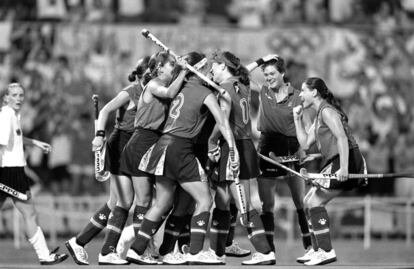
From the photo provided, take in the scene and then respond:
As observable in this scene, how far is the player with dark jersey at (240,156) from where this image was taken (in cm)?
1347

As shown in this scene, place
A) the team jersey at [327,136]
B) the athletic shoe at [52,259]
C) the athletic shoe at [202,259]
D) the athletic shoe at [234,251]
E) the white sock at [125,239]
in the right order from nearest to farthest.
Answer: the athletic shoe at [202,259], the team jersey at [327,136], the athletic shoe at [52,259], the white sock at [125,239], the athletic shoe at [234,251]

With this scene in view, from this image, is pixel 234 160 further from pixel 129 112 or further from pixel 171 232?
pixel 129 112

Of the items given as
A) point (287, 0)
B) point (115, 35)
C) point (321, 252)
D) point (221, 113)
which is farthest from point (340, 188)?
point (287, 0)

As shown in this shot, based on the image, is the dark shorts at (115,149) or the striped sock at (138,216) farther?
the dark shorts at (115,149)

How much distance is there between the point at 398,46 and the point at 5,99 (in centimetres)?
1284

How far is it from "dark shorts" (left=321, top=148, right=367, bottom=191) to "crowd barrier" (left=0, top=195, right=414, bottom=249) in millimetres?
8197

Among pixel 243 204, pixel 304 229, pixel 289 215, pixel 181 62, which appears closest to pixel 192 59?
pixel 181 62

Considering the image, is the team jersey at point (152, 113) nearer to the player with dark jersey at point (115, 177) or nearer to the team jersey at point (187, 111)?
the team jersey at point (187, 111)

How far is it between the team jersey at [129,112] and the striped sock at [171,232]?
1273 millimetres

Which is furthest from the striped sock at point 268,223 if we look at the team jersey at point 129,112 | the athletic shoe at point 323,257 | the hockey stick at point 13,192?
the hockey stick at point 13,192

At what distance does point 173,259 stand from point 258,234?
1111 mm

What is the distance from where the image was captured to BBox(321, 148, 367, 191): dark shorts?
44.2ft

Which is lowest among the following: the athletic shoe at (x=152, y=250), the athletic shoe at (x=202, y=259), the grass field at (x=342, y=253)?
the grass field at (x=342, y=253)

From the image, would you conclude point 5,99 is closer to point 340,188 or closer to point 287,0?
point 340,188
